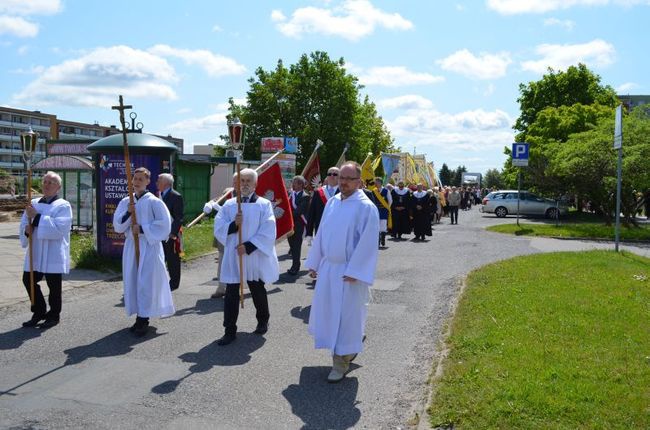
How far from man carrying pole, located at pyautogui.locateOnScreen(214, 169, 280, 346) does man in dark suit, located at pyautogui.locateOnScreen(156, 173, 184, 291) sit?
9.02 ft

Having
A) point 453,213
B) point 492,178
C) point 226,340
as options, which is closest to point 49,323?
point 226,340

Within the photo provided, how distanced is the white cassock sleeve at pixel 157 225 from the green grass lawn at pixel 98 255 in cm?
493

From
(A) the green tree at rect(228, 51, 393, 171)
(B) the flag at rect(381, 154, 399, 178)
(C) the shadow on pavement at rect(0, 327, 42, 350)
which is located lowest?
(C) the shadow on pavement at rect(0, 327, 42, 350)

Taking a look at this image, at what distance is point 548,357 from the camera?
5.88 meters

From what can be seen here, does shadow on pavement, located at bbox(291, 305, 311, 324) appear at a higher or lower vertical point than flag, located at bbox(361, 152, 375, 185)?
lower

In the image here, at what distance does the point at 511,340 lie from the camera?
649cm

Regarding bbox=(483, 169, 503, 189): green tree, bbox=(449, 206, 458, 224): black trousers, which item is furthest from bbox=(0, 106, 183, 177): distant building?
bbox=(449, 206, 458, 224): black trousers

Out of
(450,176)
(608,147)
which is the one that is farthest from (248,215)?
(450,176)

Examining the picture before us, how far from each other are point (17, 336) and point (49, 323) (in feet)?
1.68

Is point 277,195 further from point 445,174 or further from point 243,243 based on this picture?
point 445,174

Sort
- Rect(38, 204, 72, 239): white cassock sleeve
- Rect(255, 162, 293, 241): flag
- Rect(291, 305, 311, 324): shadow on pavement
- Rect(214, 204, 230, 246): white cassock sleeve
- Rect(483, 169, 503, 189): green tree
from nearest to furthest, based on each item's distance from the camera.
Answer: Rect(214, 204, 230, 246): white cassock sleeve < Rect(38, 204, 72, 239): white cassock sleeve < Rect(291, 305, 311, 324): shadow on pavement < Rect(255, 162, 293, 241): flag < Rect(483, 169, 503, 189): green tree

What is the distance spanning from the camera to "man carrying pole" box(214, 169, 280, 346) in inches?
273

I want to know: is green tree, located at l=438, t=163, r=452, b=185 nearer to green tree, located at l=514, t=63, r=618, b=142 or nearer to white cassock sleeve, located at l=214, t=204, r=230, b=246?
green tree, located at l=514, t=63, r=618, b=142

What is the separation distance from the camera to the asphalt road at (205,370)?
484 cm
